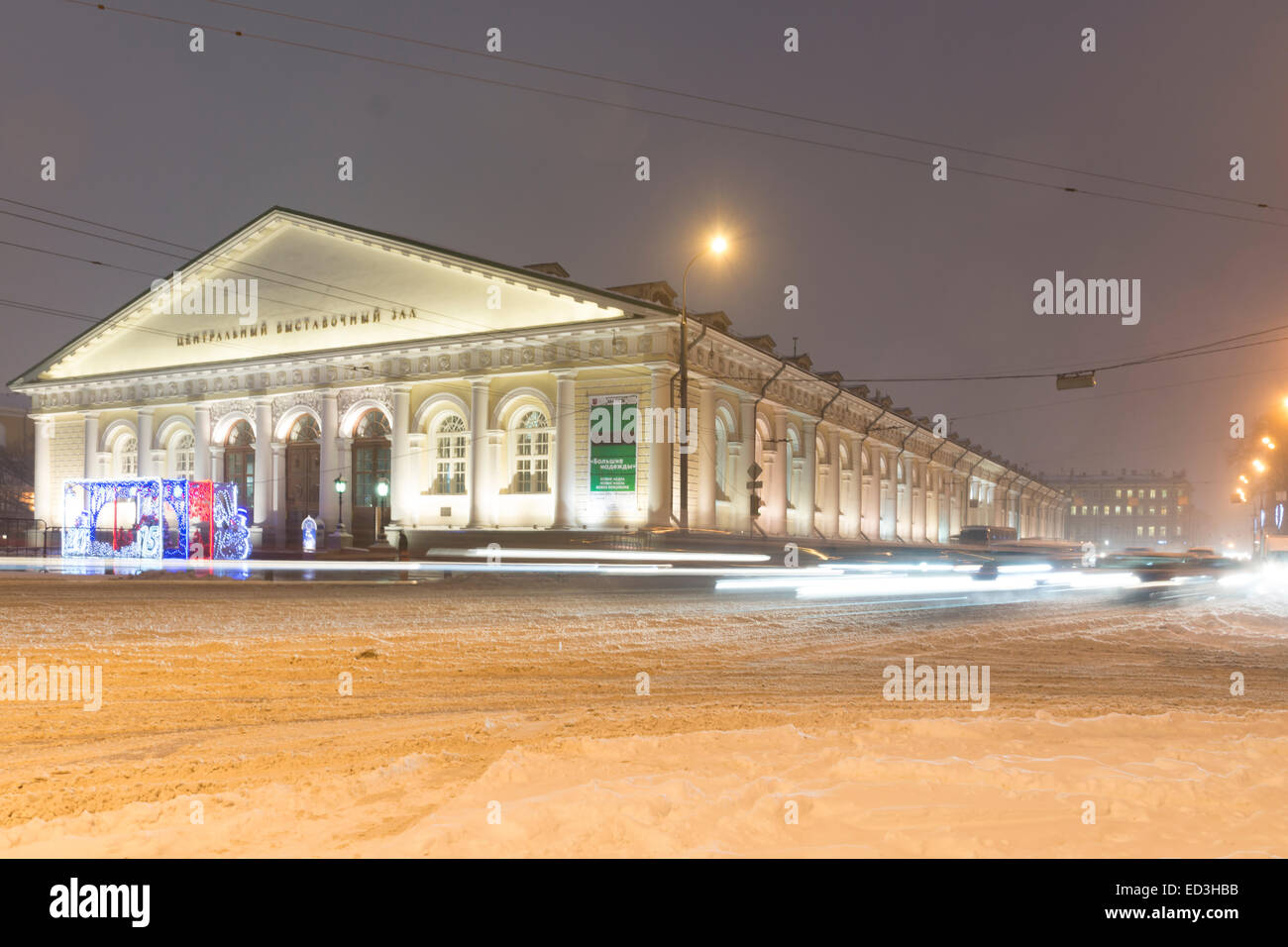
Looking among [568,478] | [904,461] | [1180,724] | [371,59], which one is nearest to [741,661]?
[1180,724]

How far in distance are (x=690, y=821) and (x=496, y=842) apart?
91cm

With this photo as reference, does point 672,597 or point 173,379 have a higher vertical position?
point 173,379

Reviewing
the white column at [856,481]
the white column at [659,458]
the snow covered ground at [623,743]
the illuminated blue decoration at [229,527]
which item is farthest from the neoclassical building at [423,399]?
the snow covered ground at [623,743]

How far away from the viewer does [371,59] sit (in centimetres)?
1697

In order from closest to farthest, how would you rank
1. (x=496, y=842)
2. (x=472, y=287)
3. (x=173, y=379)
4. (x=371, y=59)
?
(x=496, y=842) < (x=371, y=59) < (x=472, y=287) < (x=173, y=379)

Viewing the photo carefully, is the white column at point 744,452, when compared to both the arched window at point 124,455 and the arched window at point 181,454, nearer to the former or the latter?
the arched window at point 181,454

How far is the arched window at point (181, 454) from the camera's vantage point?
42.3 meters

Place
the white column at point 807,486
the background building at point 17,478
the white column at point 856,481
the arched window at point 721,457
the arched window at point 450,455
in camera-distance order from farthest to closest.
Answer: the background building at point 17,478
the white column at point 856,481
the white column at point 807,486
the arched window at point 450,455
the arched window at point 721,457

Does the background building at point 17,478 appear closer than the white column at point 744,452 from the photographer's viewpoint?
No

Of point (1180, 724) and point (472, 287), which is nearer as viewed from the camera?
point (1180, 724)

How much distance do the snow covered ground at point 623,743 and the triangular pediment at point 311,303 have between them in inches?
827

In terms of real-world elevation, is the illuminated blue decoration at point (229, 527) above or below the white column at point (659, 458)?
below
